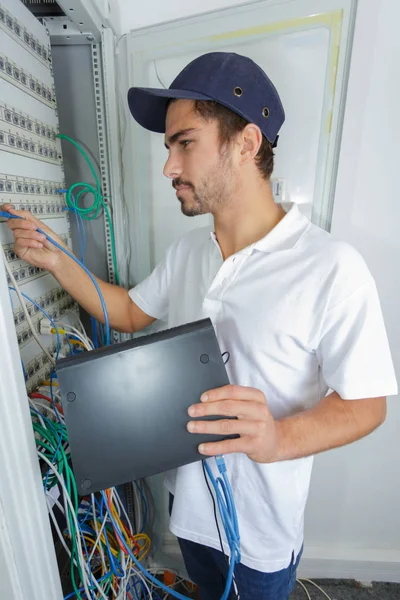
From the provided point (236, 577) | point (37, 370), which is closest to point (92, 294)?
point (37, 370)

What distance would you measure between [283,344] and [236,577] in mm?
643

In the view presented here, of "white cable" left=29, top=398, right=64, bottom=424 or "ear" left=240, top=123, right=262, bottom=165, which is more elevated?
"ear" left=240, top=123, right=262, bottom=165

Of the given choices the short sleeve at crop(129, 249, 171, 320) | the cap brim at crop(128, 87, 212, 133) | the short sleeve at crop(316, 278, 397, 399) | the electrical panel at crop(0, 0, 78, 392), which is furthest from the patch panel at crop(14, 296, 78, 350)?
the short sleeve at crop(316, 278, 397, 399)

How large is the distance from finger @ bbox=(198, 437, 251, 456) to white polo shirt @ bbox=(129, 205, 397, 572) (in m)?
0.19

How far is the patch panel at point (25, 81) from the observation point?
0.64m

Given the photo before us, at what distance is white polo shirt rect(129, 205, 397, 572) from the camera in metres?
0.62

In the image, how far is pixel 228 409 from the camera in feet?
1.64

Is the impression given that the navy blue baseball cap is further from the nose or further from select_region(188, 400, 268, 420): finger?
select_region(188, 400, 268, 420): finger

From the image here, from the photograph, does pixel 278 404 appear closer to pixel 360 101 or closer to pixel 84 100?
A: pixel 360 101

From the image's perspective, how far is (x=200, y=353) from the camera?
1.80ft

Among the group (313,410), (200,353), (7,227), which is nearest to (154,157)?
(7,227)

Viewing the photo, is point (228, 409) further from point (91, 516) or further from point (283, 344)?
point (91, 516)

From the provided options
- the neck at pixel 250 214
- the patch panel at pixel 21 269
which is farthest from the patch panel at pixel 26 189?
the neck at pixel 250 214

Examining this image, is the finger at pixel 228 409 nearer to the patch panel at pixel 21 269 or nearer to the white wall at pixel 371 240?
the patch panel at pixel 21 269
